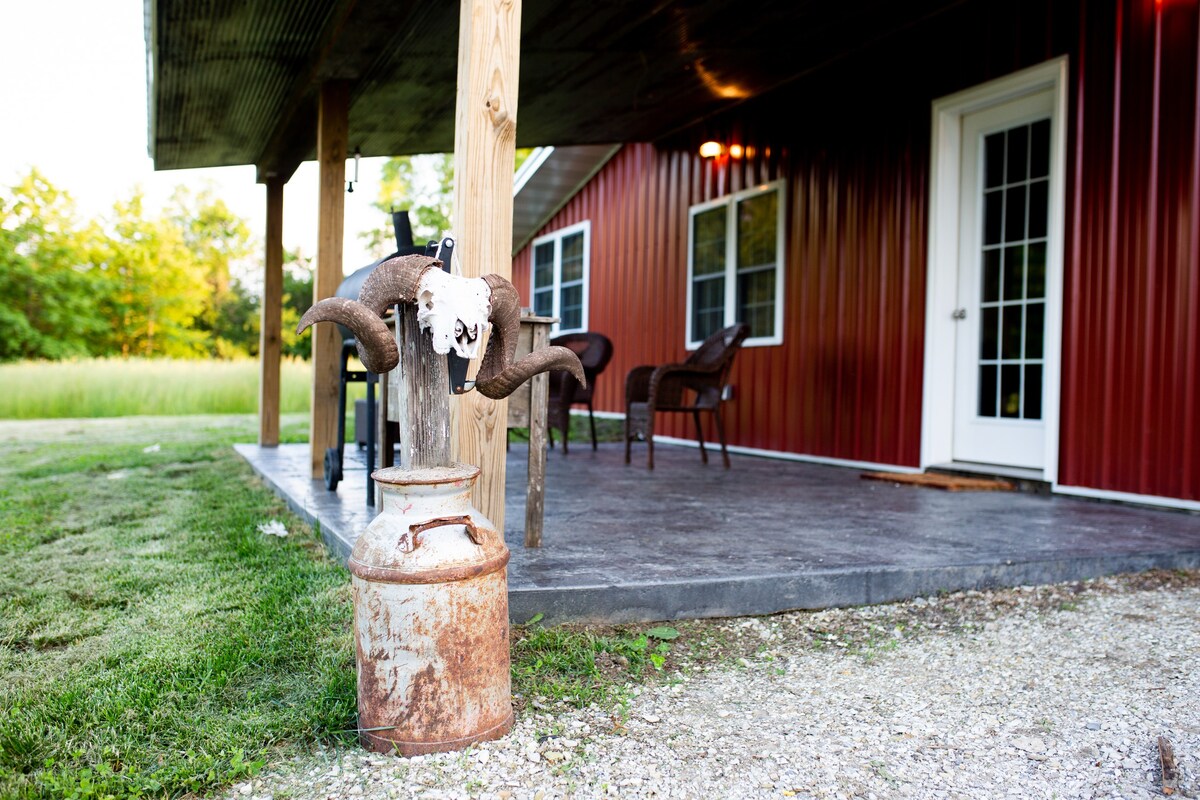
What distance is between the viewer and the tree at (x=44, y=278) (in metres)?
19.2

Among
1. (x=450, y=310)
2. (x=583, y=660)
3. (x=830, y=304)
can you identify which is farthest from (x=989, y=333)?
(x=450, y=310)

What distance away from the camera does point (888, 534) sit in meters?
3.05

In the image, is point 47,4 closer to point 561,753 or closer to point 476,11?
point 476,11

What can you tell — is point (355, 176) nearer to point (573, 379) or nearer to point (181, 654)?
point (573, 379)

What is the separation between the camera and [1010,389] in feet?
15.6

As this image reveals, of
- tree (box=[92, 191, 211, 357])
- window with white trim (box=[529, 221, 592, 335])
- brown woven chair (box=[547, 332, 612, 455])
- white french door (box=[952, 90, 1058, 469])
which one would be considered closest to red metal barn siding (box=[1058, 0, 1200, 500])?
white french door (box=[952, 90, 1058, 469])

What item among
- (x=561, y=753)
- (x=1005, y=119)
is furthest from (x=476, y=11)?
(x=1005, y=119)

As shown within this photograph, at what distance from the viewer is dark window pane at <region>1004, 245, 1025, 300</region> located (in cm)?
469

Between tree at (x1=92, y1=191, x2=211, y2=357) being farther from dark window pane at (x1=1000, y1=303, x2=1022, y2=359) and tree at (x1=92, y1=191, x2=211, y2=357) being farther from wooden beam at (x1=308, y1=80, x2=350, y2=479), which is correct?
dark window pane at (x1=1000, y1=303, x2=1022, y2=359)

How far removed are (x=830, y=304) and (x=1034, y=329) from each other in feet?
4.94

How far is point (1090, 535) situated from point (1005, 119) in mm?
2657

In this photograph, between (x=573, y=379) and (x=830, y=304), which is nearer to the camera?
(x=830, y=304)

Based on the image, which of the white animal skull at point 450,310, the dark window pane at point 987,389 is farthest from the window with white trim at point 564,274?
the white animal skull at point 450,310

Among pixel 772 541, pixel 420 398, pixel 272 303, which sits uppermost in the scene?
pixel 272 303
